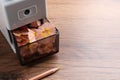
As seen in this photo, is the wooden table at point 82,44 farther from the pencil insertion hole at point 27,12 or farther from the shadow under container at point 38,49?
the pencil insertion hole at point 27,12

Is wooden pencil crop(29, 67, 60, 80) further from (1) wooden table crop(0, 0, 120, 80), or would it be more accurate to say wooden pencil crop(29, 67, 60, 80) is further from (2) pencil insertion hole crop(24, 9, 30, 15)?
(2) pencil insertion hole crop(24, 9, 30, 15)

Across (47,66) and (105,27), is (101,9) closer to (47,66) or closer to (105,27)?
(105,27)

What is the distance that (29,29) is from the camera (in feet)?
1.92

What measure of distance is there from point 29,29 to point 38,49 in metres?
0.06

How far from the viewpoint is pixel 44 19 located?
609mm

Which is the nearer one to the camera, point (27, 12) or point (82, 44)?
point (27, 12)

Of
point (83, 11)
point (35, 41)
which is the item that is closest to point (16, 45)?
point (35, 41)

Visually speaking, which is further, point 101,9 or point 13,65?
point 101,9

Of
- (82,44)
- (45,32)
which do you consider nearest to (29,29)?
(45,32)

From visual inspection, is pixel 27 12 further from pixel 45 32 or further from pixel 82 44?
pixel 82 44

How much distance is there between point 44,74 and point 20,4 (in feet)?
0.63

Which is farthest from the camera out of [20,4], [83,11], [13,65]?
[83,11]

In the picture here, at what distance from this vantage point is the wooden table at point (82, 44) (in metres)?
0.61

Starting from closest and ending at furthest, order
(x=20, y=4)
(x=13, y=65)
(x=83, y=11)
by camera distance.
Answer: (x=20, y=4)
(x=13, y=65)
(x=83, y=11)
